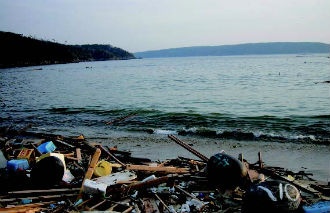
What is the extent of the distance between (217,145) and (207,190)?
6.67 m

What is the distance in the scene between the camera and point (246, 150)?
12711 mm

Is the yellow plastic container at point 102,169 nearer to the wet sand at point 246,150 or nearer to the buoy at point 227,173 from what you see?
the buoy at point 227,173

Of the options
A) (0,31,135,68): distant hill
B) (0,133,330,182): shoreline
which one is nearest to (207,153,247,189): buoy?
(0,133,330,182): shoreline

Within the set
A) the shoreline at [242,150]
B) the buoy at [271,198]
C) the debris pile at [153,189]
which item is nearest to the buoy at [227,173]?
the debris pile at [153,189]

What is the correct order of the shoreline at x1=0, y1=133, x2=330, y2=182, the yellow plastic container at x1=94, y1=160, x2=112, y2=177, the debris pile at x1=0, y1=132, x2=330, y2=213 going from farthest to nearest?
the shoreline at x1=0, y1=133, x2=330, y2=182, the yellow plastic container at x1=94, y1=160, x2=112, y2=177, the debris pile at x1=0, y1=132, x2=330, y2=213

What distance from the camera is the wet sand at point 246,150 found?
34.4ft

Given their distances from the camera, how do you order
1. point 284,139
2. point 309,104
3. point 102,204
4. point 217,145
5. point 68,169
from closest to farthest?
point 102,204 → point 68,169 → point 217,145 → point 284,139 → point 309,104

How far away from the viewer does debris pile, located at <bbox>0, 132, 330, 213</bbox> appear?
590cm

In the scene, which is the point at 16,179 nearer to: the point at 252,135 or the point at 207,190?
the point at 207,190

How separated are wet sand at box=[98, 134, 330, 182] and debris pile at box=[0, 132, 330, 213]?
194cm

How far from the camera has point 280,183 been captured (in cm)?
594

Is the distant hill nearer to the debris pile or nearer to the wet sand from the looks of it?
the wet sand

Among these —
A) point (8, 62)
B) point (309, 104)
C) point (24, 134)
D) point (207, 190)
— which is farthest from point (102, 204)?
point (8, 62)

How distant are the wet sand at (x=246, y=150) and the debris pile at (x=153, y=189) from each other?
194 cm
